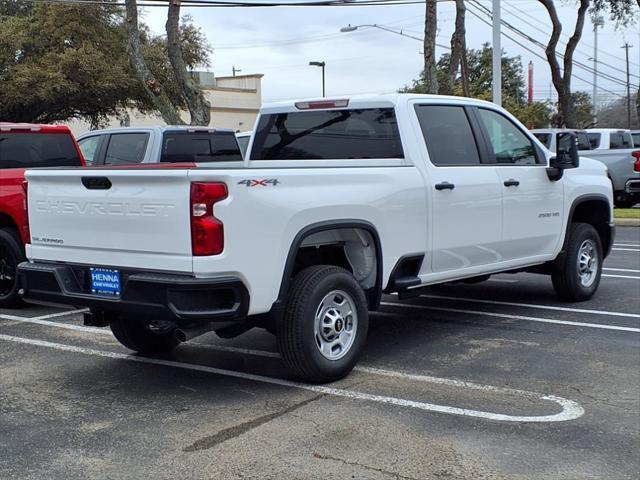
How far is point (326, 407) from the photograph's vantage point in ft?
17.0

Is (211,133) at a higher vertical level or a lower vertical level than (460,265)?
higher

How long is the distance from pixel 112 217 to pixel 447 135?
309 cm

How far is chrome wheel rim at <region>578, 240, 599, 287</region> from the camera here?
8576mm

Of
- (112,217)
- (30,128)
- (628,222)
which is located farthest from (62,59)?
(112,217)

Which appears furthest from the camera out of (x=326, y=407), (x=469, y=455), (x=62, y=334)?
(x=62, y=334)

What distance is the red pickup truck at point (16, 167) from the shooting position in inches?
338

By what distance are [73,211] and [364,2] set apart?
72.0 feet

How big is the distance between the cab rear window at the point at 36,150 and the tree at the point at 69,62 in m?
21.7

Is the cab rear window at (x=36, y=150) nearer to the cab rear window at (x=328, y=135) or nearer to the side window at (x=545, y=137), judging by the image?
the cab rear window at (x=328, y=135)

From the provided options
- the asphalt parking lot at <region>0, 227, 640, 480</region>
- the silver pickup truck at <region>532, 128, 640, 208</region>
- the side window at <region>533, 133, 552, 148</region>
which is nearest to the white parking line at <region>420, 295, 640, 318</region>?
the asphalt parking lot at <region>0, 227, 640, 480</region>

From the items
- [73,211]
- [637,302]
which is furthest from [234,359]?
[637,302]

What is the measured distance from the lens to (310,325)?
543 cm

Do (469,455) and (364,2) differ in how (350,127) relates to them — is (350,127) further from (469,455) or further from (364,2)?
(364,2)

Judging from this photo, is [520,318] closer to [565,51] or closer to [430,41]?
[430,41]
